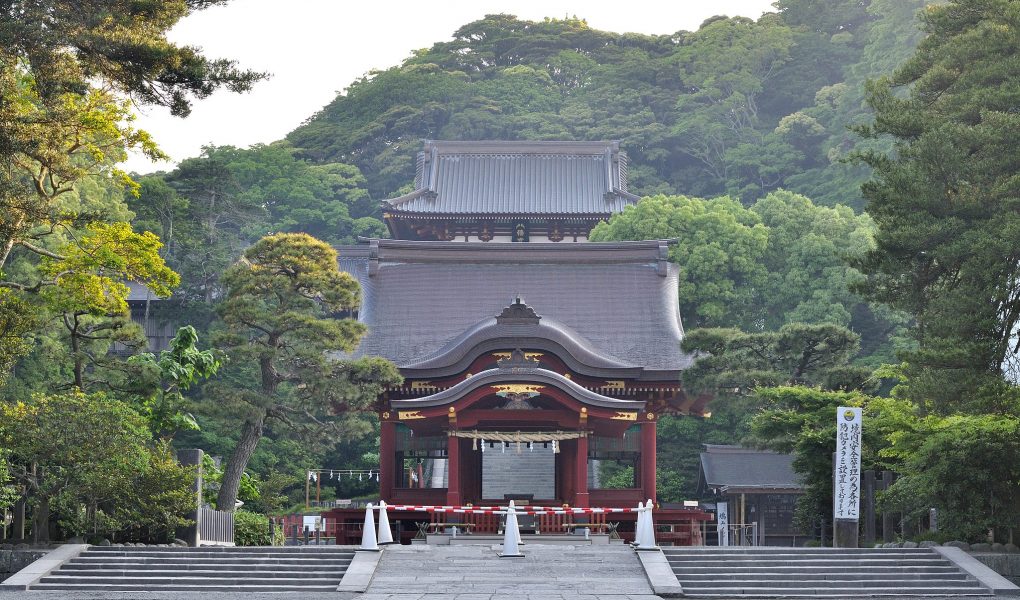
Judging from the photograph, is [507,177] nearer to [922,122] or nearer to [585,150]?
[585,150]

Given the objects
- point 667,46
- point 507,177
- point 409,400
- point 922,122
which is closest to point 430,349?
point 409,400

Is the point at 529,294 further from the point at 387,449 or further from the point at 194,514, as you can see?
the point at 194,514

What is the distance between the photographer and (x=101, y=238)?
70.1ft

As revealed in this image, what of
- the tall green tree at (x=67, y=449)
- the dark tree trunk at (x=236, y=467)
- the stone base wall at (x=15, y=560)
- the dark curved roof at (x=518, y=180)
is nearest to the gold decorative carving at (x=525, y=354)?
the dark tree trunk at (x=236, y=467)

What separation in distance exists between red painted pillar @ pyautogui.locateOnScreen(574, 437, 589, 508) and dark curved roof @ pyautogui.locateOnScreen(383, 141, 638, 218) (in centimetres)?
2231

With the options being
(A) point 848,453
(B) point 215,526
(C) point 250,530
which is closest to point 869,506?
(A) point 848,453

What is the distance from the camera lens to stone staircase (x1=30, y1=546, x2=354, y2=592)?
57.5 ft

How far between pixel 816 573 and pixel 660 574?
2.10m

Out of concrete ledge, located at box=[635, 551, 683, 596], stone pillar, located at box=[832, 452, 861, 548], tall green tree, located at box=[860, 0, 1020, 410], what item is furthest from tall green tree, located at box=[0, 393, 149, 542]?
tall green tree, located at box=[860, 0, 1020, 410]

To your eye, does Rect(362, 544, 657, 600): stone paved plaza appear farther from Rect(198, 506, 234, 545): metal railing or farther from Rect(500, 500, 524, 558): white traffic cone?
Rect(198, 506, 234, 545): metal railing

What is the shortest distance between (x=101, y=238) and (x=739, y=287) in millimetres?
24694

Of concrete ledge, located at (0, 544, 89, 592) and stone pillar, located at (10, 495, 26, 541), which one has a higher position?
stone pillar, located at (10, 495, 26, 541)

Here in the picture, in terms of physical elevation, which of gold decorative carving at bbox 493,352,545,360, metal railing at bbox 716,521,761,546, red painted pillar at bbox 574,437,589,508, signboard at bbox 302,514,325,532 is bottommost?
metal railing at bbox 716,521,761,546

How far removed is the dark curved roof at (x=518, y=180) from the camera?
165 feet
